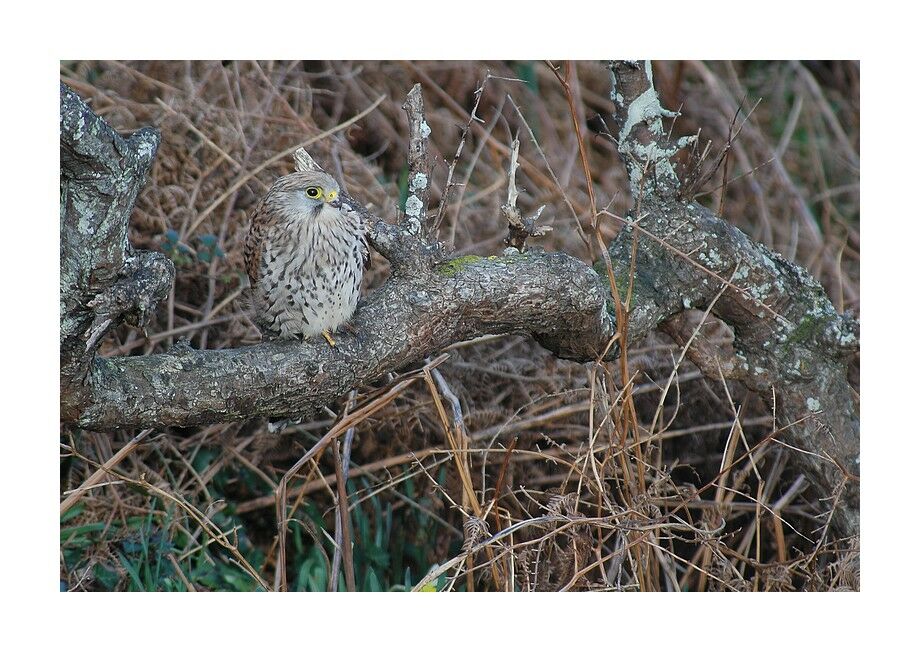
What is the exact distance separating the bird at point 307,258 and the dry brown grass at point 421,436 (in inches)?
13.5

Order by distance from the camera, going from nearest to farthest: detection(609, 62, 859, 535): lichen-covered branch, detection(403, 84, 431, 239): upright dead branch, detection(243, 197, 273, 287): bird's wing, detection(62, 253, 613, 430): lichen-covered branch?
detection(62, 253, 613, 430): lichen-covered branch, detection(403, 84, 431, 239): upright dead branch, detection(243, 197, 273, 287): bird's wing, detection(609, 62, 859, 535): lichen-covered branch

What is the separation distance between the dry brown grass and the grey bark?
0.18m

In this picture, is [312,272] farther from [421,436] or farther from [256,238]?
[421,436]

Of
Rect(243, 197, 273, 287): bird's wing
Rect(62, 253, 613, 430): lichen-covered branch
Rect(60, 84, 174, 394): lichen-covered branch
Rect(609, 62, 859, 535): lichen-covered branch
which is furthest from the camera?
Rect(609, 62, 859, 535): lichen-covered branch

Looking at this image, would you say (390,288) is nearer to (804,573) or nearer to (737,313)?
(737,313)

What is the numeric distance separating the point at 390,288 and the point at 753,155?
2.92m

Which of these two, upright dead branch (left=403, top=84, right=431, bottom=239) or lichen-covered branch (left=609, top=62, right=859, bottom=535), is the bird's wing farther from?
lichen-covered branch (left=609, top=62, right=859, bottom=535)

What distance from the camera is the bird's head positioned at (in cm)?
259

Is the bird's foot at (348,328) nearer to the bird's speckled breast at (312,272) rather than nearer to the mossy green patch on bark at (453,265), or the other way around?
the bird's speckled breast at (312,272)

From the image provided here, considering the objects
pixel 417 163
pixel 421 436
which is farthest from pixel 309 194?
pixel 421 436

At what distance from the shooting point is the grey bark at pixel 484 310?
2.07m

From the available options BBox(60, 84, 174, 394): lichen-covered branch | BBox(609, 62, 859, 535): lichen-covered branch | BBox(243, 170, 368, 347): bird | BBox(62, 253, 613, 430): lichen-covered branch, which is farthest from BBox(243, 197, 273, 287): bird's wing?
BBox(609, 62, 859, 535): lichen-covered branch

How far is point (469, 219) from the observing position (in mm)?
4008

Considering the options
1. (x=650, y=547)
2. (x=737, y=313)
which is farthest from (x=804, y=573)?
(x=737, y=313)
